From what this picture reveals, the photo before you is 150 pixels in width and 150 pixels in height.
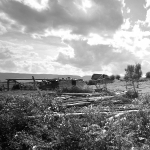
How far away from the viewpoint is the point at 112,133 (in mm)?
4777

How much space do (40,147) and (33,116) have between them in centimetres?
195

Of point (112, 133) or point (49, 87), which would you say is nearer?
point (112, 133)

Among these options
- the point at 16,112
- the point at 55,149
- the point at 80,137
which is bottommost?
the point at 55,149

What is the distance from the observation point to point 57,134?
196 inches

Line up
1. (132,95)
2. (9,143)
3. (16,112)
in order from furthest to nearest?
(132,95), (16,112), (9,143)

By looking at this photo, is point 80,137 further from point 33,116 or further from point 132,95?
point 132,95

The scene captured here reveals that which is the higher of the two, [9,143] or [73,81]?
[73,81]

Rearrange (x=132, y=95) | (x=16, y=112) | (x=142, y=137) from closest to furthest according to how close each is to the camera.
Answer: (x=142, y=137) < (x=16, y=112) < (x=132, y=95)

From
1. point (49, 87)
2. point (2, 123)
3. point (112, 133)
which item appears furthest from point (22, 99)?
point (49, 87)

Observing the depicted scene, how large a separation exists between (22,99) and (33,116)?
1470 mm

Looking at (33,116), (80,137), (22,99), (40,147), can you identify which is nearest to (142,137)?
(80,137)

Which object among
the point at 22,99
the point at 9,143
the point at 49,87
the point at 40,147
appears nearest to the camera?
the point at 40,147

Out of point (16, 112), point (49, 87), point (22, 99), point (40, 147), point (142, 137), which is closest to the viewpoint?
point (40, 147)

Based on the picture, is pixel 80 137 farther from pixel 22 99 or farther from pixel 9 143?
pixel 22 99
